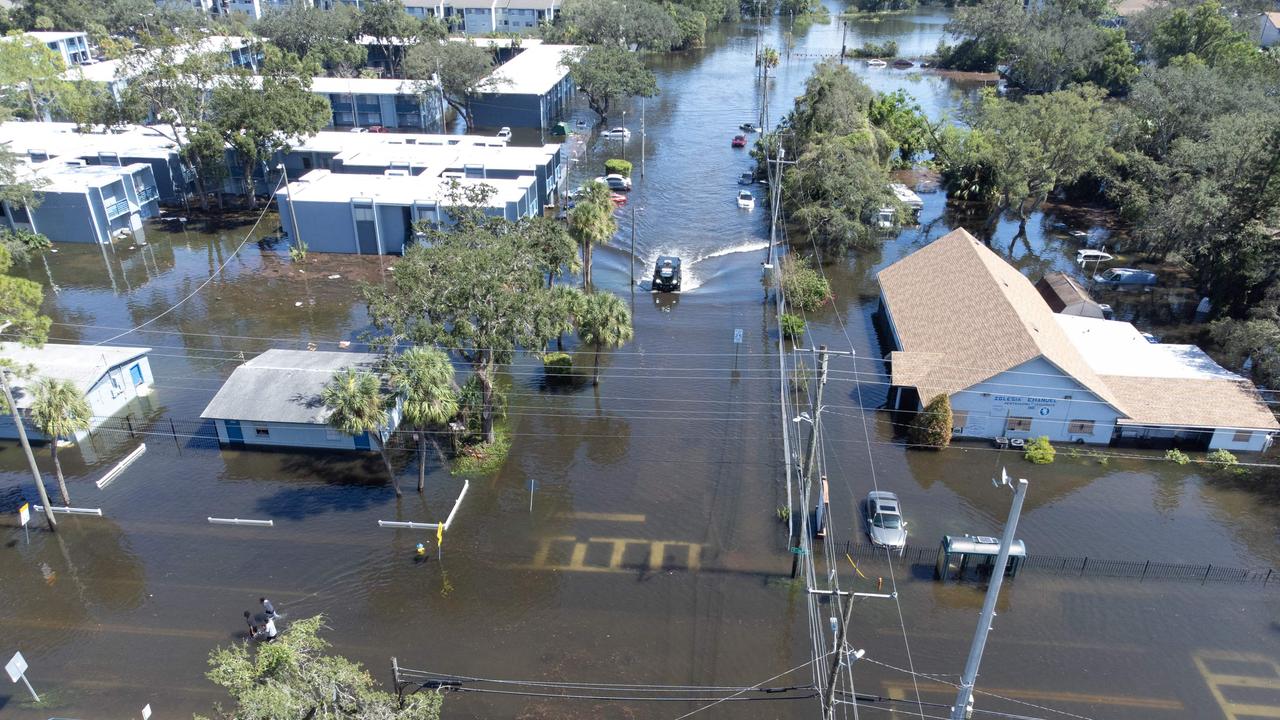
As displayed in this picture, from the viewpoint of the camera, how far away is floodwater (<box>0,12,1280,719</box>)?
27.6 meters

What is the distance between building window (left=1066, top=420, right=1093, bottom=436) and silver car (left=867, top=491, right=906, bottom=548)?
1170 centimetres

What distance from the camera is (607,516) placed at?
35094mm

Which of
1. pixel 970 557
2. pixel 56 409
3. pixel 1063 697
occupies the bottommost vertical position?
pixel 1063 697

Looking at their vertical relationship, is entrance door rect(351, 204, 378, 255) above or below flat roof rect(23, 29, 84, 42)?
below

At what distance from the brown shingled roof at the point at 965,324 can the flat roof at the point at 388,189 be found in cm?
2897

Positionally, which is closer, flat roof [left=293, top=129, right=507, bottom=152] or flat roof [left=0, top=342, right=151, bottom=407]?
flat roof [left=0, top=342, right=151, bottom=407]

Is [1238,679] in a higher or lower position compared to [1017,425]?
lower

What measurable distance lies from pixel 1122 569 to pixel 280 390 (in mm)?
37529

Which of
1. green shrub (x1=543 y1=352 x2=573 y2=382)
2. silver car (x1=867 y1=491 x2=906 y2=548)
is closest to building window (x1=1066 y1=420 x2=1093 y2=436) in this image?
silver car (x1=867 y1=491 x2=906 y2=548)

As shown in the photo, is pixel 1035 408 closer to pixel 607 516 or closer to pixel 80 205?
pixel 607 516

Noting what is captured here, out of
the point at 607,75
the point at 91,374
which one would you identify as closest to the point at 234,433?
the point at 91,374

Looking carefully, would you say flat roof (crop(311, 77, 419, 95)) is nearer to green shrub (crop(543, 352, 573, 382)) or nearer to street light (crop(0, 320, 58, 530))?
green shrub (crop(543, 352, 573, 382))

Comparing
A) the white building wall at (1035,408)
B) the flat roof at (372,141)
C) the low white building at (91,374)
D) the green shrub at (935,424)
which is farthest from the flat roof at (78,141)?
the white building wall at (1035,408)

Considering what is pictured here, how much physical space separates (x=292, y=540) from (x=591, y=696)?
48.5 ft
